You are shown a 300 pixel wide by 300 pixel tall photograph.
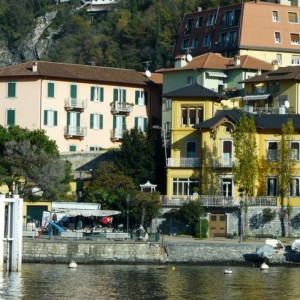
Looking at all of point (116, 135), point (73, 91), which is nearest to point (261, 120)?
point (116, 135)

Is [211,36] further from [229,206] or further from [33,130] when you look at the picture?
[229,206]

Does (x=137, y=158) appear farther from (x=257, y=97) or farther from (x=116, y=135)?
(x=116, y=135)

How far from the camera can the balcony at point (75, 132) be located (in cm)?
11175

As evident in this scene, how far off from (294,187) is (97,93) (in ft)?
75.9

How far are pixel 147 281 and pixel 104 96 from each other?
3929cm

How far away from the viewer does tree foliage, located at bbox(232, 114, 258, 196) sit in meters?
94.5

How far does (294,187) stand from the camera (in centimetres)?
9575

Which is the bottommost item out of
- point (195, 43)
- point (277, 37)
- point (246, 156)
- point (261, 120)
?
point (246, 156)

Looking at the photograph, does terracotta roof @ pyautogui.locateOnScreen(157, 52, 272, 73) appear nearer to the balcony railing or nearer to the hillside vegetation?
the balcony railing

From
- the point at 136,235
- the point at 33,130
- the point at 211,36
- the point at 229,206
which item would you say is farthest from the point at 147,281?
the point at 211,36

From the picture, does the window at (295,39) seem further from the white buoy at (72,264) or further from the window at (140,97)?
the white buoy at (72,264)

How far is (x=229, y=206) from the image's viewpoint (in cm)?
9356

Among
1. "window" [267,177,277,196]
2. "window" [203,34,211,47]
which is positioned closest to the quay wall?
"window" [267,177,277,196]

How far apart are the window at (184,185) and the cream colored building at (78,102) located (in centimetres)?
1560
